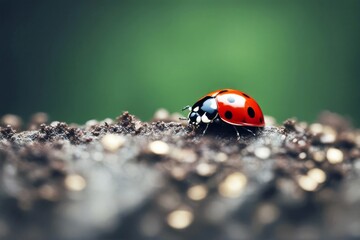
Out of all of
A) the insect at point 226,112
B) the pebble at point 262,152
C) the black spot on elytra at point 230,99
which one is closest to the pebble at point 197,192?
the pebble at point 262,152

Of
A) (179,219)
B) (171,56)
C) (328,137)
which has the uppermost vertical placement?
(171,56)

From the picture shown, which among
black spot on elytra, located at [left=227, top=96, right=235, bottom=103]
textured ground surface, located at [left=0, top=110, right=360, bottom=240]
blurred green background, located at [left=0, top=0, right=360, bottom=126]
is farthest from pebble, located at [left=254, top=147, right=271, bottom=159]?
blurred green background, located at [left=0, top=0, right=360, bottom=126]

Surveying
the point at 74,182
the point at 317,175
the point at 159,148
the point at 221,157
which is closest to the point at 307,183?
the point at 317,175

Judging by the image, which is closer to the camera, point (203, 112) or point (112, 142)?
point (112, 142)

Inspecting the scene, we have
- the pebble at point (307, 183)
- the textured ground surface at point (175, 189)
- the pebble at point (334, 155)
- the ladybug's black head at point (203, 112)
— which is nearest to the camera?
the textured ground surface at point (175, 189)

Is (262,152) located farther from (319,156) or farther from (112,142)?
(112,142)

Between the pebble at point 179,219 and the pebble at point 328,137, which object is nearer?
the pebble at point 179,219

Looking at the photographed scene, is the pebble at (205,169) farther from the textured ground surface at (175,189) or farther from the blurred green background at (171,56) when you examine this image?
the blurred green background at (171,56)
